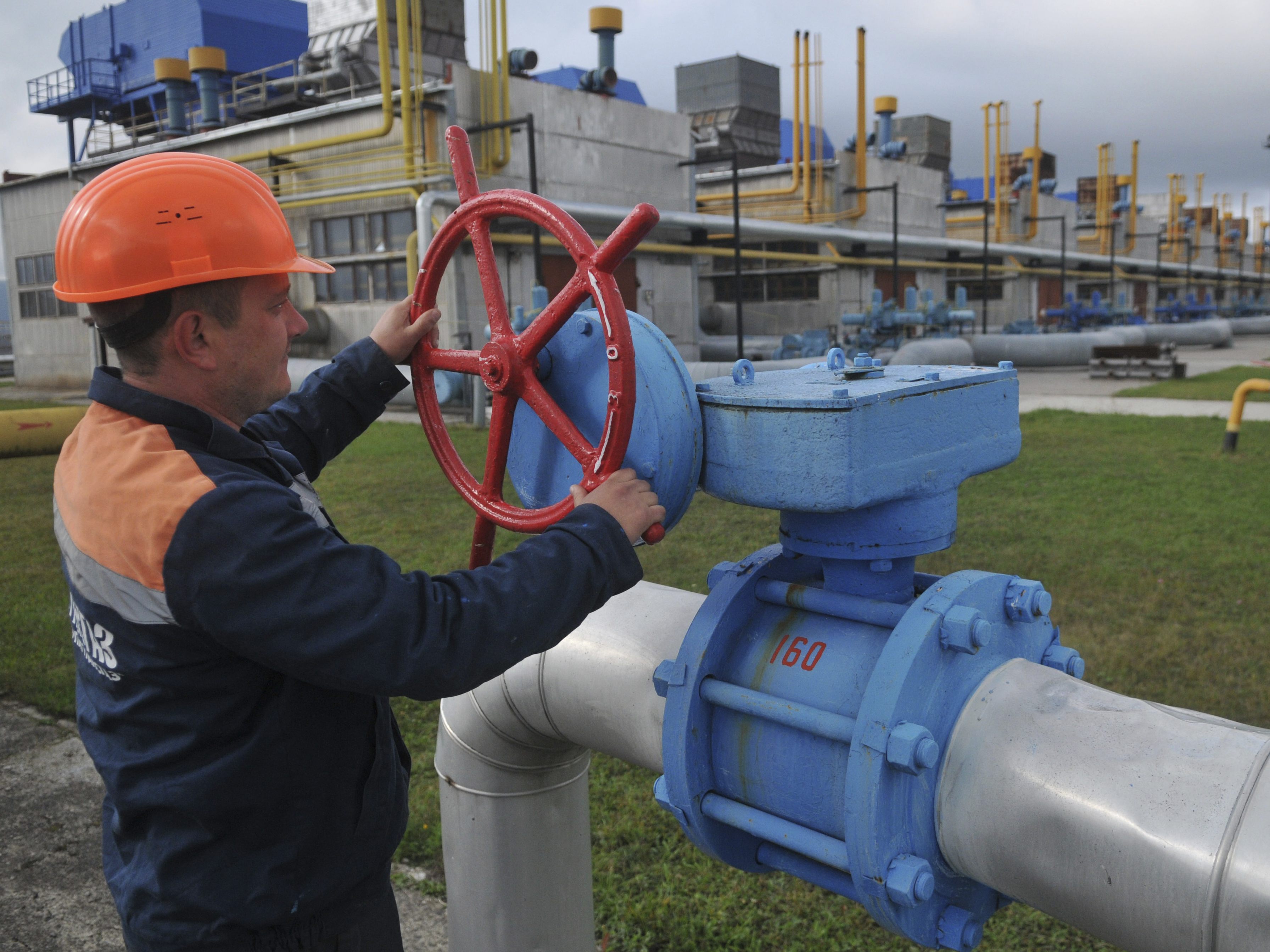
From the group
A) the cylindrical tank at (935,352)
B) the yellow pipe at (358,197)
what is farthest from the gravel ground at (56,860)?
the cylindrical tank at (935,352)

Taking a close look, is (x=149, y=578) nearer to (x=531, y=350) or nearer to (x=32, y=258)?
(x=531, y=350)

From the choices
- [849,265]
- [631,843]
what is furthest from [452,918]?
[849,265]

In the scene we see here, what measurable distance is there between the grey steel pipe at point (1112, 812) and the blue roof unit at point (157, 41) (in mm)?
18786

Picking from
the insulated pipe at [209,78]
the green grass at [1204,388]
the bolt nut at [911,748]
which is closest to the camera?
the bolt nut at [911,748]

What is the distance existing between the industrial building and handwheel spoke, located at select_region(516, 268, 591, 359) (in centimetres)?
817

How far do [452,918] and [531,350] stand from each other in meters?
0.97

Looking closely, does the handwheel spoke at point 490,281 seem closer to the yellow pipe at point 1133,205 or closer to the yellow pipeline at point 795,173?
the yellow pipeline at point 795,173

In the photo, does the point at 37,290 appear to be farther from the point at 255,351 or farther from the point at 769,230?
the point at 255,351

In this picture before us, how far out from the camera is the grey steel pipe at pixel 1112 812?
2.48ft

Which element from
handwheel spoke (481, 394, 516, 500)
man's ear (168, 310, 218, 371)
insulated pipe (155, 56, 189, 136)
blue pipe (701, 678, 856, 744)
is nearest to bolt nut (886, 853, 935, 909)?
blue pipe (701, 678, 856, 744)

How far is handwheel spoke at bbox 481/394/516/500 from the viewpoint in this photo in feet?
3.81

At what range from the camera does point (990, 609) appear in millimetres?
1027

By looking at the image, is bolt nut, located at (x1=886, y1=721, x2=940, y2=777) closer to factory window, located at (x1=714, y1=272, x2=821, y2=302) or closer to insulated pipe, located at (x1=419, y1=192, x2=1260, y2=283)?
insulated pipe, located at (x1=419, y1=192, x2=1260, y2=283)

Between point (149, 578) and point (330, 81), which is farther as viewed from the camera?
point (330, 81)
